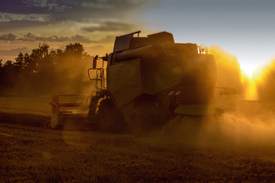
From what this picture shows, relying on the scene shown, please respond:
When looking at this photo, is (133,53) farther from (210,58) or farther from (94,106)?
(94,106)

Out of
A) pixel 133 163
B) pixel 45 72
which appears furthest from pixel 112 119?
pixel 45 72

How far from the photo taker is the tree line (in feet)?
211

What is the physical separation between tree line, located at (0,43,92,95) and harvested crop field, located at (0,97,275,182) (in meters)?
49.8

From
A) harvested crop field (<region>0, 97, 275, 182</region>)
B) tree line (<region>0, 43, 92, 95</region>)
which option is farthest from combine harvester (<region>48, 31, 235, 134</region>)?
tree line (<region>0, 43, 92, 95</region>)

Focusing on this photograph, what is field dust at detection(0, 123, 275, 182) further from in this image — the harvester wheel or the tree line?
the tree line

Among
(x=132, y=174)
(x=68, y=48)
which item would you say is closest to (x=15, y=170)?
(x=132, y=174)

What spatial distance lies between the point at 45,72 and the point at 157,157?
233 ft

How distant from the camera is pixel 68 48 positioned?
82688 millimetres

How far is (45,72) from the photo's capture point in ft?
238

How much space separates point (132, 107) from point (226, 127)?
2.97 metres

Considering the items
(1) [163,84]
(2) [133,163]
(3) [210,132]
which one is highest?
(1) [163,84]

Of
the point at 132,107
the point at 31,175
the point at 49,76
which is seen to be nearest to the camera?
the point at 31,175

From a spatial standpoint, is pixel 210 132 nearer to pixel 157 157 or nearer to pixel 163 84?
pixel 163 84

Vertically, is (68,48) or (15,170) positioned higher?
(68,48)
